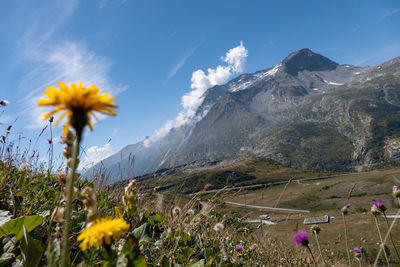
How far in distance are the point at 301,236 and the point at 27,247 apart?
8.68ft

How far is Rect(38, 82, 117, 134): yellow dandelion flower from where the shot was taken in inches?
40.4

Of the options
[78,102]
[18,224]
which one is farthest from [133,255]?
[18,224]

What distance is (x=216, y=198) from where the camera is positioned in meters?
4.98

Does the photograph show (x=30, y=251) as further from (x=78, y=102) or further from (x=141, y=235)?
(x=78, y=102)

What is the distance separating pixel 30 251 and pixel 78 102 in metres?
1.20

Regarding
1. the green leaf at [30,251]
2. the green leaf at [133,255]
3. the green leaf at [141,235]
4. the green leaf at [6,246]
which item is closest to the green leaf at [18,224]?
the green leaf at [6,246]

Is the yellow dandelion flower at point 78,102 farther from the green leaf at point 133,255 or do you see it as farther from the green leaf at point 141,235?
the green leaf at point 141,235

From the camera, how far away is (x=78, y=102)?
1.07 metres

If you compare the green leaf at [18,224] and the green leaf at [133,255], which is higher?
the green leaf at [18,224]

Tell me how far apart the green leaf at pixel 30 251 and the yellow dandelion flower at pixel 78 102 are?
0.99 meters

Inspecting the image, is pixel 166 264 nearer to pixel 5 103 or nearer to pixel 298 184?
pixel 5 103

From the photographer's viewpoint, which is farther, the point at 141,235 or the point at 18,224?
the point at 141,235

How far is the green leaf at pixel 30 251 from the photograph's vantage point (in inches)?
60.3

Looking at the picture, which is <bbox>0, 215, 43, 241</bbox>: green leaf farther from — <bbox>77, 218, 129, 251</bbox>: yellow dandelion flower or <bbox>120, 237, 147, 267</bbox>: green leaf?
<bbox>77, 218, 129, 251</bbox>: yellow dandelion flower
